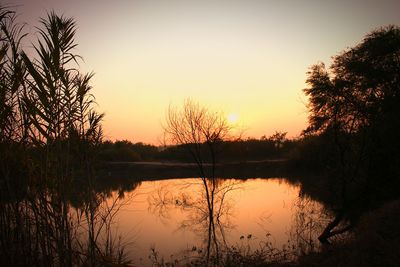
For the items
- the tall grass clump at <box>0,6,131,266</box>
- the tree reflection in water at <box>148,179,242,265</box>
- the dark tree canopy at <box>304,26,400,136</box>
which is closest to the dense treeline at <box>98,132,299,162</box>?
the tree reflection in water at <box>148,179,242,265</box>

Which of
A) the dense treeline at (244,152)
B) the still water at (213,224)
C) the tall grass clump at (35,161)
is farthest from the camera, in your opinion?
the dense treeline at (244,152)

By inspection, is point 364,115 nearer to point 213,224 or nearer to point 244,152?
point 213,224

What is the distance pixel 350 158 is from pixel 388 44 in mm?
5421

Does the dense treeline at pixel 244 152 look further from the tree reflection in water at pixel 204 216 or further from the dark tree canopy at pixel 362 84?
the dark tree canopy at pixel 362 84

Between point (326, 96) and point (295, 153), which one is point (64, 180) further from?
point (295, 153)

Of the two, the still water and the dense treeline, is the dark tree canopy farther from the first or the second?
the dense treeline

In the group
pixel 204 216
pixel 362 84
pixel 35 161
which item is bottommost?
pixel 204 216

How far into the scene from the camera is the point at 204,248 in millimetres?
12766

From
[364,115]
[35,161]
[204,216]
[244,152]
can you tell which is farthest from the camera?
[244,152]

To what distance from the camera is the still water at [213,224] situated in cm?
1298

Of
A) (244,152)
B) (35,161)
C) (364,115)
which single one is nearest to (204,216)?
(364,115)

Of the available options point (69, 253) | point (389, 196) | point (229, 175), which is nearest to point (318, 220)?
point (389, 196)

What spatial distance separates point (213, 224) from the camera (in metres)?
14.3

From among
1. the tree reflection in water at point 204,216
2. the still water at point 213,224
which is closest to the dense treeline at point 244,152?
the tree reflection in water at point 204,216
